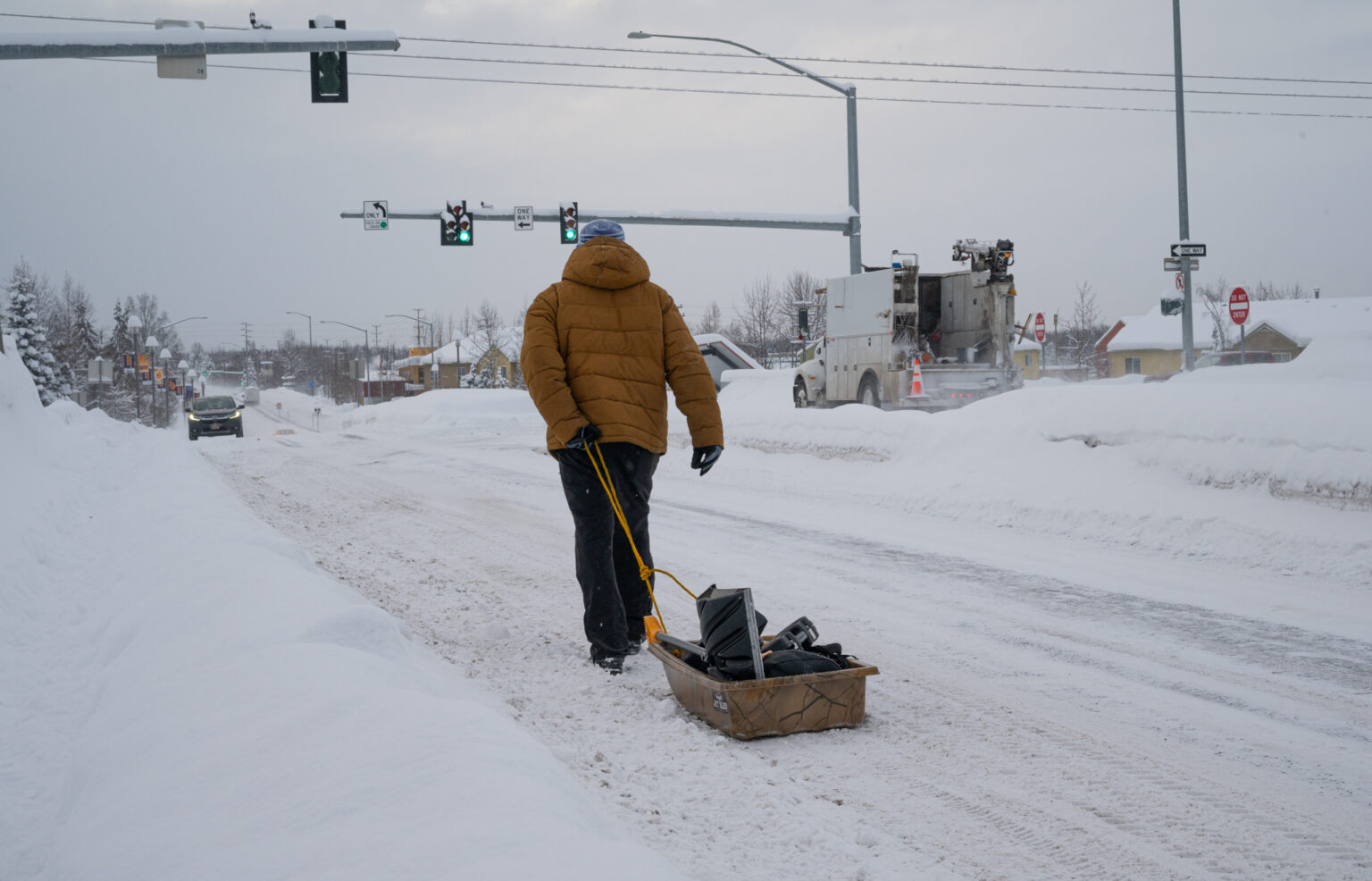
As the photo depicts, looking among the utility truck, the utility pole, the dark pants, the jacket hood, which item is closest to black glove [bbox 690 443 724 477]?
the dark pants

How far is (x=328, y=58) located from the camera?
1541cm

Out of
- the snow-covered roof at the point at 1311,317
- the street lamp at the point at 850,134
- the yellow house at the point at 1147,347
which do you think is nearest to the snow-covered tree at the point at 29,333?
the street lamp at the point at 850,134

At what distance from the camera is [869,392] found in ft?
66.3

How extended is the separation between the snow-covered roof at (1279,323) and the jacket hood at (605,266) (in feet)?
187

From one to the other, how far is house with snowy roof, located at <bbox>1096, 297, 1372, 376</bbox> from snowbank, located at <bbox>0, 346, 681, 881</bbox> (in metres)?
57.6

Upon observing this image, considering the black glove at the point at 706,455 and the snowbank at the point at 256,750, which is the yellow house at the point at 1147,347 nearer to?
the black glove at the point at 706,455

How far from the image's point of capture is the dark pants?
193 inches

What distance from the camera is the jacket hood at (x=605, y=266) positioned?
4.93m

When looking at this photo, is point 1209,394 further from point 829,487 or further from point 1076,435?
point 829,487

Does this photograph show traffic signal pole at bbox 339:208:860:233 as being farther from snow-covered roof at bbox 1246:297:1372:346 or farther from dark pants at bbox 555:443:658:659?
snow-covered roof at bbox 1246:297:1372:346

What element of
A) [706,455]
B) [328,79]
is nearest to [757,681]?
[706,455]

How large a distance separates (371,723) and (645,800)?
3.04 ft

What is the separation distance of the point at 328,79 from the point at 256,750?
584 inches

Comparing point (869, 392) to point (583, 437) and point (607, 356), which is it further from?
point (583, 437)
